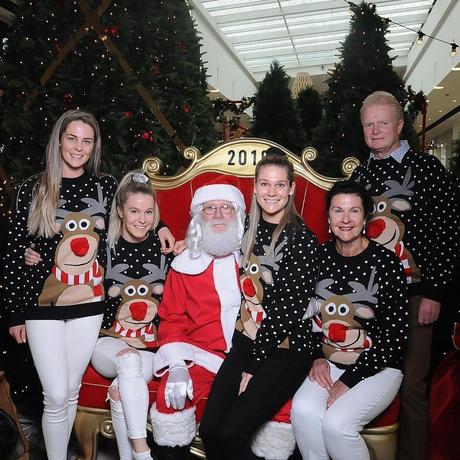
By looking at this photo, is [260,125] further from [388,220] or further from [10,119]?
[388,220]

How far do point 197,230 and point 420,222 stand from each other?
130 cm

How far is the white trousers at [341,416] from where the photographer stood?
2.30m

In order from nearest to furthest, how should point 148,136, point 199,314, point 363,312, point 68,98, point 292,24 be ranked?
1. point 363,312
2. point 199,314
3. point 68,98
4. point 148,136
5. point 292,24

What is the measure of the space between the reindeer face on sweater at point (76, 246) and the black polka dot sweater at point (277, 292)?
2.84 ft

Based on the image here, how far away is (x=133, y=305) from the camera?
2945mm

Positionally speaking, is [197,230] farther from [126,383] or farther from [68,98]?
[68,98]

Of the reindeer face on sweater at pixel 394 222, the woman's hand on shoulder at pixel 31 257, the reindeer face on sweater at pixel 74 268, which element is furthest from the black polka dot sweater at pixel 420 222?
the woman's hand on shoulder at pixel 31 257

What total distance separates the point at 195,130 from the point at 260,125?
193 inches

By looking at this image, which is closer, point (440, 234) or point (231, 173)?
point (440, 234)

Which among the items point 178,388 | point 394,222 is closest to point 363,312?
point 394,222

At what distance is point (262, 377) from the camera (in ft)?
8.18

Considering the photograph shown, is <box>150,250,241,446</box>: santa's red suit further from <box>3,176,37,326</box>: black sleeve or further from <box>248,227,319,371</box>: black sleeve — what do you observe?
<box>3,176,37,326</box>: black sleeve

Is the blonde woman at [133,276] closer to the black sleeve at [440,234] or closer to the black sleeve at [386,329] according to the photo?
the black sleeve at [386,329]

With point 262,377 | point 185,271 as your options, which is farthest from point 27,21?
point 262,377
